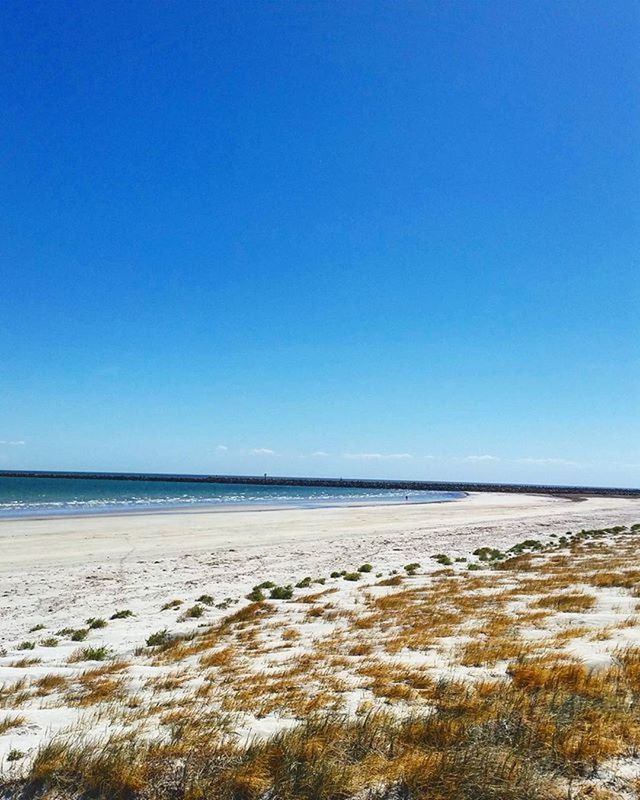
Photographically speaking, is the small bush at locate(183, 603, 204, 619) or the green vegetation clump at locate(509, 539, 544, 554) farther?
the green vegetation clump at locate(509, 539, 544, 554)

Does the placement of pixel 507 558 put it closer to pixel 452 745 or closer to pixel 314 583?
pixel 314 583

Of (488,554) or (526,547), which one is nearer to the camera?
(488,554)

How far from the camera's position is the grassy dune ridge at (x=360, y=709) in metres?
3.97

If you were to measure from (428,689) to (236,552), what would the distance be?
62.4ft

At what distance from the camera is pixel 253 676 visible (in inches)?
277

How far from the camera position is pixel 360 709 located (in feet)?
17.7

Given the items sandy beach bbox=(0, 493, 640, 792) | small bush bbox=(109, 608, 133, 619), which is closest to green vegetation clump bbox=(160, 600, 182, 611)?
sandy beach bbox=(0, 493, 640, 792)

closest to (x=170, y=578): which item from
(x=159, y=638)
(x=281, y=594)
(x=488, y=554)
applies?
(x=281, y=594)

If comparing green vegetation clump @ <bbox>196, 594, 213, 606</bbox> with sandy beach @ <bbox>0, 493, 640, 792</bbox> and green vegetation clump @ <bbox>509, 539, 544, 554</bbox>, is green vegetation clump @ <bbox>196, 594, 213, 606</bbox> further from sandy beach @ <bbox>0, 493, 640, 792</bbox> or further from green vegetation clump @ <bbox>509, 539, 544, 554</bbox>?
green vegetation clump @ <bbox>509, 539, 544, 554</bbox>

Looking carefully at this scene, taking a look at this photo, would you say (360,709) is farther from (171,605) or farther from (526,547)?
(526,547)

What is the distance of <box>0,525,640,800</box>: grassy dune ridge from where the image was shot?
3.97 meters

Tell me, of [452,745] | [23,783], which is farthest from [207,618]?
[452,745]

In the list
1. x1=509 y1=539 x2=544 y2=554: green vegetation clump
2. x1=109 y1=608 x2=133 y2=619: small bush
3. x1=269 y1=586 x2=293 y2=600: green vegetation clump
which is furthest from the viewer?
x1=509 y1=539 x2=544 y2=554: green vegetation clump

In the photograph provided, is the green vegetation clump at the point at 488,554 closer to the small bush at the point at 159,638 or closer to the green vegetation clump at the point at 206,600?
the green vegetation clump at the point at 206,600
